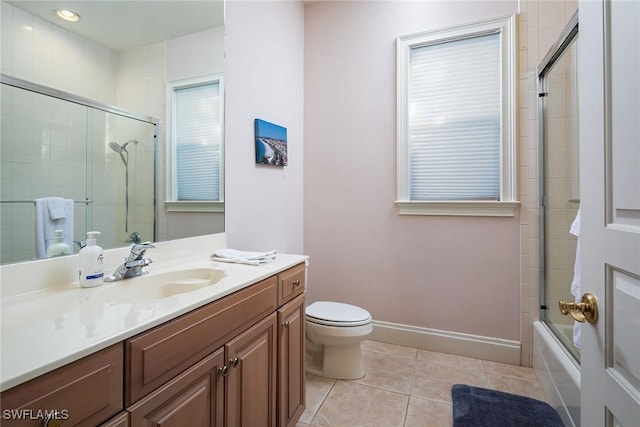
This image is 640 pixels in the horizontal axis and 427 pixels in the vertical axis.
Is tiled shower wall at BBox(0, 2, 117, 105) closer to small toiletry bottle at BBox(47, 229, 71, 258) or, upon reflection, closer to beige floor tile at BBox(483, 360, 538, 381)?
small toiletry bottle at BBox(47, 229, 71, 258)

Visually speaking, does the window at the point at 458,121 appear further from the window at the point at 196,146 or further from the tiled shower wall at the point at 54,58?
the tiled shower wall at the point at 54,58

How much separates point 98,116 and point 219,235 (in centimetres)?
80

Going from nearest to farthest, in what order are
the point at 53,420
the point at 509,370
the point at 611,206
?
the point at 53,420 → the point at 611,206 → the point at 509,370

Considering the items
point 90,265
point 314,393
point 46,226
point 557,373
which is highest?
point 46,226

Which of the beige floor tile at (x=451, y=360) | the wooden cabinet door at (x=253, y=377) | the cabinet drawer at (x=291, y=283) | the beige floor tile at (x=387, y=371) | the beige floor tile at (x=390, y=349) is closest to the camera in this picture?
the wooden cabinet door at (x=253, y=377)

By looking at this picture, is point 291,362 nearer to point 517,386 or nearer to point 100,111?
point 100,111

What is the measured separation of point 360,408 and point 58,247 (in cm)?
164

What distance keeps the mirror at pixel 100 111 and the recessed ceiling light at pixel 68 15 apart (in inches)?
0.7

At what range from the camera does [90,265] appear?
1055mm

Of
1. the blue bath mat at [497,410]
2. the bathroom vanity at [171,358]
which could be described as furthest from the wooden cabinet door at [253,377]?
the blue bath mat at [497,410]

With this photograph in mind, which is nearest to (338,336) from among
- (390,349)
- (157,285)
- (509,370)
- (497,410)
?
(390,349)

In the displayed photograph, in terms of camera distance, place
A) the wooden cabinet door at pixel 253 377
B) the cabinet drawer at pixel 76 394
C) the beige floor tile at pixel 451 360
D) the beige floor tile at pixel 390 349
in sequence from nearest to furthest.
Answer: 1. the cabinet drawer at pixel 76 394
2. the wooden cabinet door at pixel 253 377
3. the beige floor tile at pixel 451 360
4. the beige floor tile at pixel 390 349

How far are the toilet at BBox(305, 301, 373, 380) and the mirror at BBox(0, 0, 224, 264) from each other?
910 mm

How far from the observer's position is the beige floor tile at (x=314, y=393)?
167 centimetres
